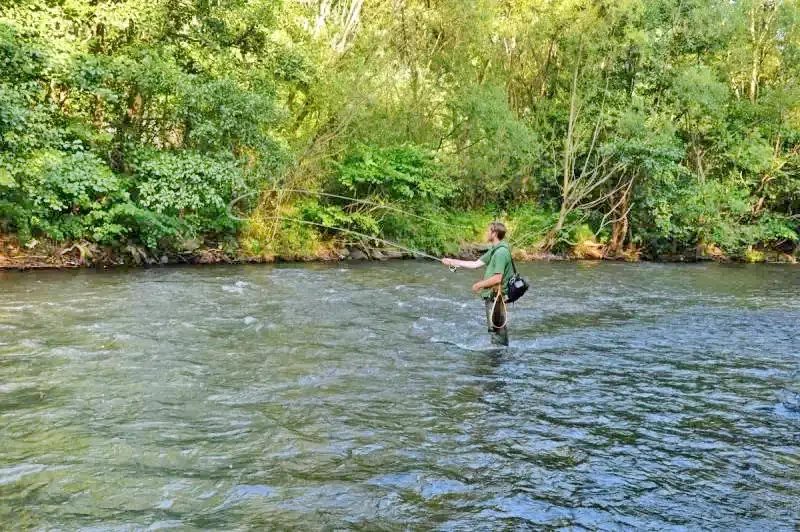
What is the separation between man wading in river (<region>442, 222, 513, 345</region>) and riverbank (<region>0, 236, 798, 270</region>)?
12.0m

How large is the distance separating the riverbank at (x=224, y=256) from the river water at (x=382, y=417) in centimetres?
429

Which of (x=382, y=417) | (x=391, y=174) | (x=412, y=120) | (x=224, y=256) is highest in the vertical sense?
(x=412, y=120)

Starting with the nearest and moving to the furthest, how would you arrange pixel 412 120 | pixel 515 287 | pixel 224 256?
Answer: pixel 515 287
pixel 224 256
pixel 412 120

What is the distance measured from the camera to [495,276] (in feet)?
32.2

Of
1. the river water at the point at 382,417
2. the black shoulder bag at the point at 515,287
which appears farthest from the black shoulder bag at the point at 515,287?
the river water at the point at 382,417

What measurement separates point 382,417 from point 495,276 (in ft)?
11.7

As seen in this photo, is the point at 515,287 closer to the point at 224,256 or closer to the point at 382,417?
the point at 382,417

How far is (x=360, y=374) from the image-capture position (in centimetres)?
851

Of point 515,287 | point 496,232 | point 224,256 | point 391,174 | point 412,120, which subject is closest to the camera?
point 515,287

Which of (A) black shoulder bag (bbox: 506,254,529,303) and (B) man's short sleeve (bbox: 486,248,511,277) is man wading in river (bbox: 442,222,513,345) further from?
(A) black shoulder bag (bbox: 506,254,529,303)

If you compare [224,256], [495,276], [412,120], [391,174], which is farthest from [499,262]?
[412,120]

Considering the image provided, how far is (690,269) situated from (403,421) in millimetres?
20737

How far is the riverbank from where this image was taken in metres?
17.5

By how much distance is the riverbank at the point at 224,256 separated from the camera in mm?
17484
